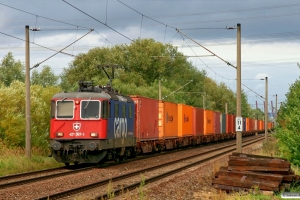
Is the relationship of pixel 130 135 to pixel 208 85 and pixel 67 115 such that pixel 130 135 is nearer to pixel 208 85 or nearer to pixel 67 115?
pixel 67 115

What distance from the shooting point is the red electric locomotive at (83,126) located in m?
23.1

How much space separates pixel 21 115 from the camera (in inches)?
1197

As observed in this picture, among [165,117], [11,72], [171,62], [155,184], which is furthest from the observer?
[171,62]

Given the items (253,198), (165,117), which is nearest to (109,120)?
(253,198)

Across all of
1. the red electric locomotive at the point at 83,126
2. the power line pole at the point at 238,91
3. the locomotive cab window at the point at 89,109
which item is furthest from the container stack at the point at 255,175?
the power line pole at the point at 238,91

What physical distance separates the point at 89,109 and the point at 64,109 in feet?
3.47

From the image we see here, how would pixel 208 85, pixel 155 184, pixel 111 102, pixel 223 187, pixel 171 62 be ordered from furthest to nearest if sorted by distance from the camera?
1. pixel 208 85
2. pixel 171 62
3. pixel 111 102
4. pixel 155 184
5. pixel 223 187

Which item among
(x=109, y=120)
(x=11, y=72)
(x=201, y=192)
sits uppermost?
(x=11, y=72)

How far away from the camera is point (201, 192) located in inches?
634

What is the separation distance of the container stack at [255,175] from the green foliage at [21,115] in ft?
51.2

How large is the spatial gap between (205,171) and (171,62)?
7142 cm

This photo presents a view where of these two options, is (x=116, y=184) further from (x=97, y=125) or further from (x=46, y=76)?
(x=46, y=76)

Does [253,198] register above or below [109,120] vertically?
below

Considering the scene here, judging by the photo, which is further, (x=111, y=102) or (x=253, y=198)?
(x=111, y=102)
